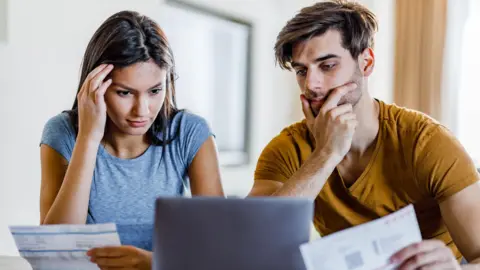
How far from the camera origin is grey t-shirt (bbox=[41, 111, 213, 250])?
1745 mm

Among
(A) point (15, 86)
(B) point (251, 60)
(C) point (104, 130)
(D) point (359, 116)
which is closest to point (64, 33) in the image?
(A) point (15, 86)

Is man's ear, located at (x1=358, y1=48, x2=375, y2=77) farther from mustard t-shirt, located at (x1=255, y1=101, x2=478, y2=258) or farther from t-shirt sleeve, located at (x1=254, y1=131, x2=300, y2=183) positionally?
t-shirt sleeve, located at (x1=254, y1=131, x2=300, y2=183)

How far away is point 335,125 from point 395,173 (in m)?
0.20

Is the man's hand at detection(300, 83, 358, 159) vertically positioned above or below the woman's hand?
above

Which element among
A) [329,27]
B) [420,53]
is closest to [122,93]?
[329,27]

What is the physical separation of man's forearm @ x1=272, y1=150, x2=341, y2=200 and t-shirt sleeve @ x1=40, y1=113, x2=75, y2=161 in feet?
1.82

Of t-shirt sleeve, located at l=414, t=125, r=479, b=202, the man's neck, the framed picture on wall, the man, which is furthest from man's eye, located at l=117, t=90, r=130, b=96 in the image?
the framed picture on wall

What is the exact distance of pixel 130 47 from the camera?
1.67 metres

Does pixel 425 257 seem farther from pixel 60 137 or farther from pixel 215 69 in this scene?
pixel 215 69

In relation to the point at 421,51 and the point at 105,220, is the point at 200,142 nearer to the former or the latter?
the point at 105,220

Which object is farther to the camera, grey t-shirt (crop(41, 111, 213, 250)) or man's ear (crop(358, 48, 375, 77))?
man's ear (crop(358, 48, 375, 77))

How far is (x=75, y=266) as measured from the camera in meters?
1.30

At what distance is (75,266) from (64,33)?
1.24 m

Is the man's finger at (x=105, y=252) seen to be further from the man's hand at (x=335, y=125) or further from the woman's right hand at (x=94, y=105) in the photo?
the man's hand at (x=335, y=125)
